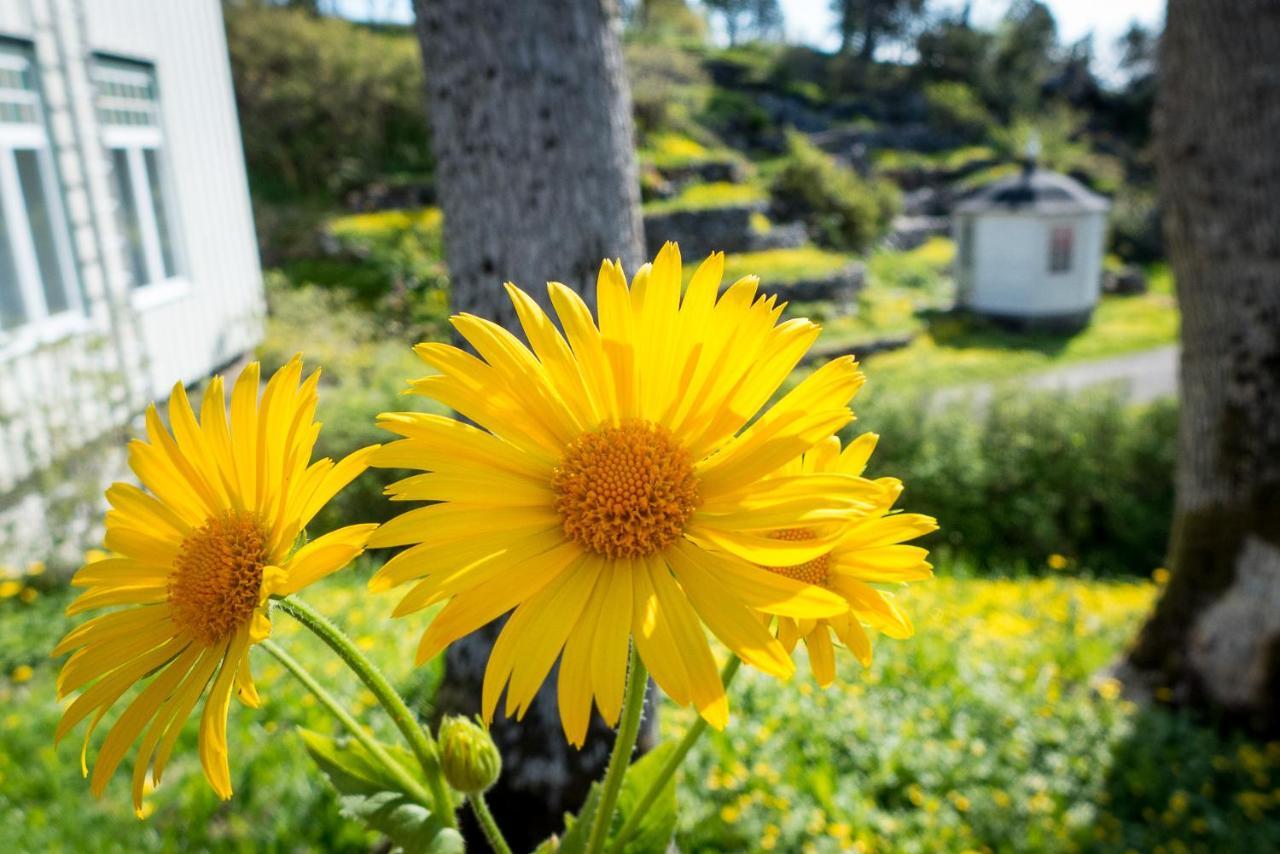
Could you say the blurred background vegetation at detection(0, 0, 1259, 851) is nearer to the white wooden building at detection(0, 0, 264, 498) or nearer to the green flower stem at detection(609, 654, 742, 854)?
the white wooden building at detection(0, 0, 264, 498)

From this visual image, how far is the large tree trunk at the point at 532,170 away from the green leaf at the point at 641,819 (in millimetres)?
1016

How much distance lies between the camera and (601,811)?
2.56ft

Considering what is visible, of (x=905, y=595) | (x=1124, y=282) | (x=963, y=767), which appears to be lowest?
(x=1124, y=282)

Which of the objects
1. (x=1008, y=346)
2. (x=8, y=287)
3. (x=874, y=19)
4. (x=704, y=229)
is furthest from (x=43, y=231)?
(x=874, y=19)

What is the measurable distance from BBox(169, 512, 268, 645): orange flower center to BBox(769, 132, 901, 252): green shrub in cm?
2244

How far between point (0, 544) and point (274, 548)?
18.9 ft

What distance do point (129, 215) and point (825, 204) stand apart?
17314 mm

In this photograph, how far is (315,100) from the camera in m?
19.5

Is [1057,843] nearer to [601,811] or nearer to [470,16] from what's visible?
[601,811]

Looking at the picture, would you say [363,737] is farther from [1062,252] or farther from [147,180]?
[1062,252]

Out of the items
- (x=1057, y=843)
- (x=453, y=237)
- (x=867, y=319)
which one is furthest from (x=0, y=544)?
(x=867, y=319)

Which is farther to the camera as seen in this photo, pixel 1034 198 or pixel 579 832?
pixel 1034 198

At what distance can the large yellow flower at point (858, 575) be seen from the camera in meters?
0.74

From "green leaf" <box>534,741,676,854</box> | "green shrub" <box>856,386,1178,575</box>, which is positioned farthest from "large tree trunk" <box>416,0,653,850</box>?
"green shrub" <box>856,386,1178,575</box>
